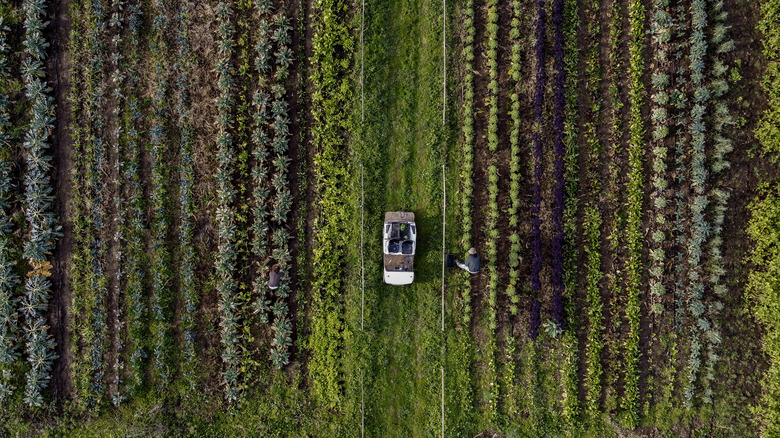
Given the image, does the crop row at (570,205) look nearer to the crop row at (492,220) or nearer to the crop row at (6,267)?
the crop row at (492,220)

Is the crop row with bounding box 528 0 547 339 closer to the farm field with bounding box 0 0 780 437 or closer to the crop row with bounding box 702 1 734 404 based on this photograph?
the farm field with bounding box 0 0 780 437

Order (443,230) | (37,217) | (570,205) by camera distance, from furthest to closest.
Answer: (37,217)
(443,230)
(570,205)

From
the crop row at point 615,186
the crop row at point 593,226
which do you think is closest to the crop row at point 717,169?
the crop row at point 615,186

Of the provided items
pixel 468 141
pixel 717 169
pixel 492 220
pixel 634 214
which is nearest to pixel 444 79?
pixel 468 141

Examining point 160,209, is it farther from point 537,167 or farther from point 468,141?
point 537,167

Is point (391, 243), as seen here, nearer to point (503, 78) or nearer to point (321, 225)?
point (321, 225)

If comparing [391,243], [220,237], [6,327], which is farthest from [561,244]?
[6,327]
